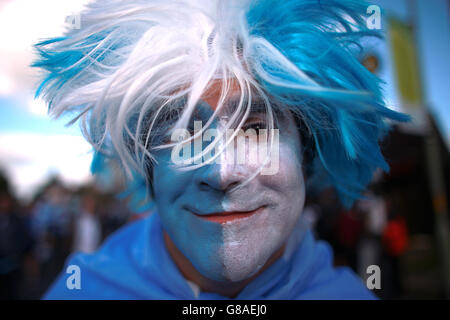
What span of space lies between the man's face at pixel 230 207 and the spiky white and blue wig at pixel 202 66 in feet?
0.23

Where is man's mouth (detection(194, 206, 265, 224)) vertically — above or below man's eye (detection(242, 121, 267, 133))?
below

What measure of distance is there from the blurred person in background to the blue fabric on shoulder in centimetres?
16

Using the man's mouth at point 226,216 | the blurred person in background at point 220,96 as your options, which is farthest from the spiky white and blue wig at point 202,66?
the man's mouth at point 226,216

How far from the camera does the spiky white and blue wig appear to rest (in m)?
0.82

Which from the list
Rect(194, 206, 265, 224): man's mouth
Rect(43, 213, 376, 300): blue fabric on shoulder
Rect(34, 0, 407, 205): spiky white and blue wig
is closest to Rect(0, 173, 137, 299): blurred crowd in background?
Rect(43, 213, 376, 300): blue fabric on shoulder

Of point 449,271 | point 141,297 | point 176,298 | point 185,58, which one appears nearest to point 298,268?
point 176,298

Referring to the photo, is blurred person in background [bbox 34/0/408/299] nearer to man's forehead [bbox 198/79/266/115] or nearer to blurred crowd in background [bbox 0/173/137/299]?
man's forehead [bbox 198/79/266/115]

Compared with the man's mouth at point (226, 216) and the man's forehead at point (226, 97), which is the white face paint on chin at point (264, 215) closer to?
the man's mouth at point (226, 216)

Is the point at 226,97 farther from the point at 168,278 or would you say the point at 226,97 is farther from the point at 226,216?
the point at 168,278

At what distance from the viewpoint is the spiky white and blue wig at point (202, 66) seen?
2.68ft

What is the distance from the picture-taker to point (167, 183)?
91 cm

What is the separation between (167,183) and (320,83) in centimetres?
54

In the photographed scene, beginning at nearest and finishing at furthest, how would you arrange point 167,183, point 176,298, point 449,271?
point 167,183 < point 176,298 < point 449,271
